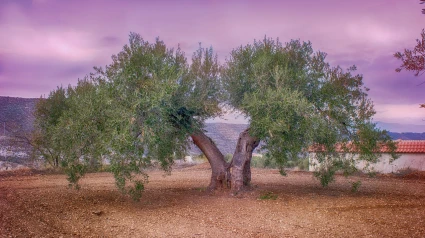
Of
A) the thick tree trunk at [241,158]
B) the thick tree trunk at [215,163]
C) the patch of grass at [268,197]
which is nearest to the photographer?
the patch of grass at [268,197]

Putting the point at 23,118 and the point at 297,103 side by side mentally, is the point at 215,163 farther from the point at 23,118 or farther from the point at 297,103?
the point at 23,118

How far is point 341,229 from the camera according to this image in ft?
37.8

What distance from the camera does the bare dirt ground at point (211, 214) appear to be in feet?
36.8

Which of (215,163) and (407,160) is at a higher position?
(215,163)

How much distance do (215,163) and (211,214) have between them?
5.26 meters

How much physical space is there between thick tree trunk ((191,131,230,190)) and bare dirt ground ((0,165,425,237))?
0.64m

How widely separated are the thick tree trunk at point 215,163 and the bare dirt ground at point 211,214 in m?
0.64

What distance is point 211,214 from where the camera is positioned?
14047 mm

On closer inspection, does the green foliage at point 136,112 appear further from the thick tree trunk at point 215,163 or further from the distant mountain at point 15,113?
the distant mountain at point 15,113

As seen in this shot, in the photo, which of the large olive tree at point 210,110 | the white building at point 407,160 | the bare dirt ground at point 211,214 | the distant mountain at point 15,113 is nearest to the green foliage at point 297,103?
the large olive tree at point 210,110

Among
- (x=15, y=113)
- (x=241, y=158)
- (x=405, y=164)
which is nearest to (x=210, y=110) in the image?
(x=241, y=158)

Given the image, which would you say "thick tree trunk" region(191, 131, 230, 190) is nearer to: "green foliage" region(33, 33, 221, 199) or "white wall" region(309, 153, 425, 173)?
"green foliage" region(33, 33, 221, 199)

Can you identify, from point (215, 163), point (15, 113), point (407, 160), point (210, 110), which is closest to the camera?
point (210, 110)

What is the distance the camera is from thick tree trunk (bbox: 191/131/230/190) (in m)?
18.9
